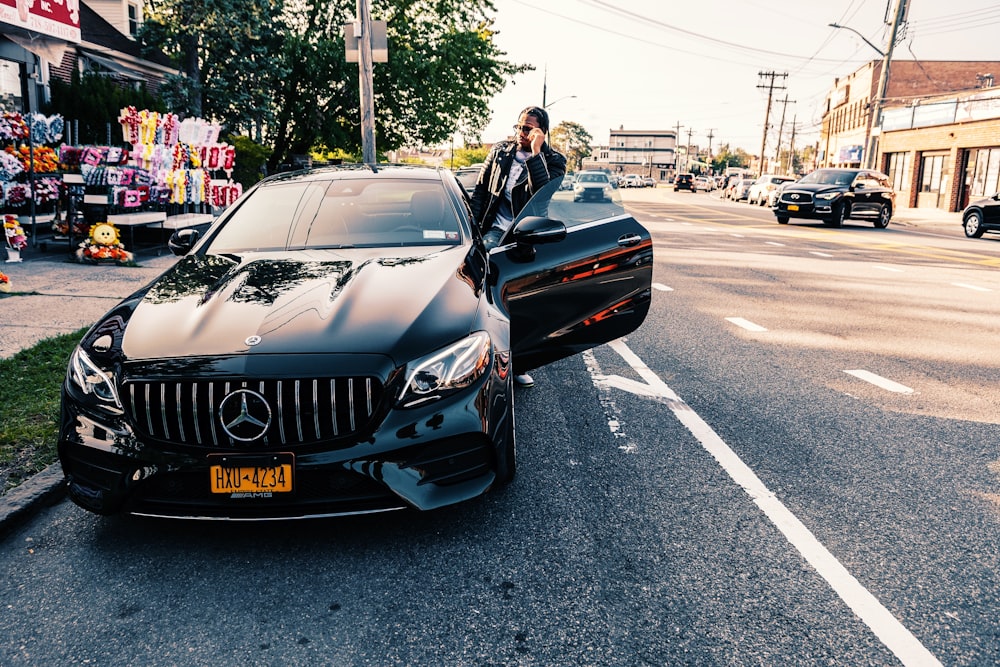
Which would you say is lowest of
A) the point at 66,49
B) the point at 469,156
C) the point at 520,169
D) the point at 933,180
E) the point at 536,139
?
the point at 933,180

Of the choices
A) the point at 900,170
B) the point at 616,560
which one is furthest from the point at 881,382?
the point at 900,170

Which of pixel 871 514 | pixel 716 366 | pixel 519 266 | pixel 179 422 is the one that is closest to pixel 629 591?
pixel 871 514

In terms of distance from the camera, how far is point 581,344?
5211 millimetres

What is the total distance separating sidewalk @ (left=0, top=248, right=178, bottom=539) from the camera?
12.2ft

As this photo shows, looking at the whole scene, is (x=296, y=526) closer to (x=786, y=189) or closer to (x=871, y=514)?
(x=871, y=514)

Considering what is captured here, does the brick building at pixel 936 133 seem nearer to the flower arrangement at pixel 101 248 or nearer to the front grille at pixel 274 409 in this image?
the flower arrangement at pixel 101 248

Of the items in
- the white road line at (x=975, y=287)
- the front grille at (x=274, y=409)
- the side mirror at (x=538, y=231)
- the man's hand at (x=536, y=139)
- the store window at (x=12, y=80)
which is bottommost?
the white road line at (x=975, y=287)

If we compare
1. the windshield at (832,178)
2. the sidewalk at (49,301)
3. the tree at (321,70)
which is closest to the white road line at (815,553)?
the sidewalk at (49,301)

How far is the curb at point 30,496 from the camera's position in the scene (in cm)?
348

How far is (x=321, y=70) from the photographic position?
1009 inches

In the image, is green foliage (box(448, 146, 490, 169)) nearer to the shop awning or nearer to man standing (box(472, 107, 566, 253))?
the shop awning

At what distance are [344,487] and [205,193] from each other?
37.3 ft

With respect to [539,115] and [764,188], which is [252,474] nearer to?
[539,115]

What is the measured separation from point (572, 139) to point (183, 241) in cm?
16074
